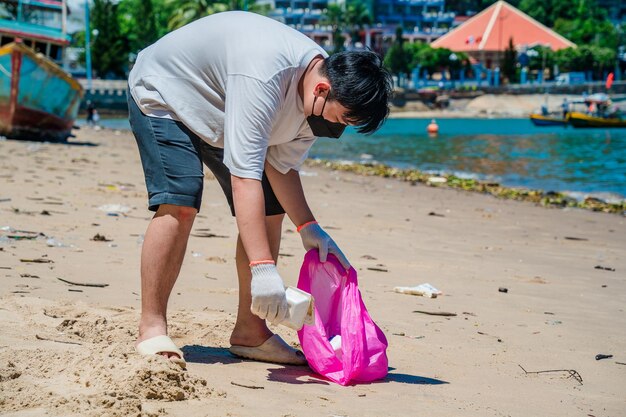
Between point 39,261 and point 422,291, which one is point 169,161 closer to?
point 39,261

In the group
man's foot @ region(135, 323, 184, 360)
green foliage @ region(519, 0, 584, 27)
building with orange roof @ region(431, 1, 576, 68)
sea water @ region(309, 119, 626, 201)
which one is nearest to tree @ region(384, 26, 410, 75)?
building with orange roof @ region(431, 1, 576, 68)

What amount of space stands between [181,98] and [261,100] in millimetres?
406

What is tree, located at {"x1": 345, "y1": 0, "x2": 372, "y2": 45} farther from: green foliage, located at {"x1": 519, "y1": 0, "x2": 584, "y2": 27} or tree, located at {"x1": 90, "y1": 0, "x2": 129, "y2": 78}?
tree, located at {"x1": 90, "y1": 0, "x2": 129, "y2": 78}

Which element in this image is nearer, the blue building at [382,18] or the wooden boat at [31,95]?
the wooden boat at [31,95]

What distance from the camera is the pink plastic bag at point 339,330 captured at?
321 cm

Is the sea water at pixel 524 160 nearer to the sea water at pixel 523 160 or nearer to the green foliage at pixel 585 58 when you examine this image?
the sea water at pixel 523 160

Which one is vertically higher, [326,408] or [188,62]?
[188,62]

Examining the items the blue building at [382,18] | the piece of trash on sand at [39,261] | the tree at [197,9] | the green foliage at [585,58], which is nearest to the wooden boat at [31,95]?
the piece of trash on sand at [39,261]

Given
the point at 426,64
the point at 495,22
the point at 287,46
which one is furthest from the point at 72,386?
the point at 495,22

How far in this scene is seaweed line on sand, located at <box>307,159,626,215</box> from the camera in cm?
1246

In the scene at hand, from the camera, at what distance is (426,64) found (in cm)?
9194

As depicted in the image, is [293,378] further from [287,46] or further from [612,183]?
[612,183]

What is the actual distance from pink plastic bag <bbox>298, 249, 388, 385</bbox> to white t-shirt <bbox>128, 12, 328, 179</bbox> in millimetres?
542

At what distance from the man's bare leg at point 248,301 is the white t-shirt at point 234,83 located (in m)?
0.34
